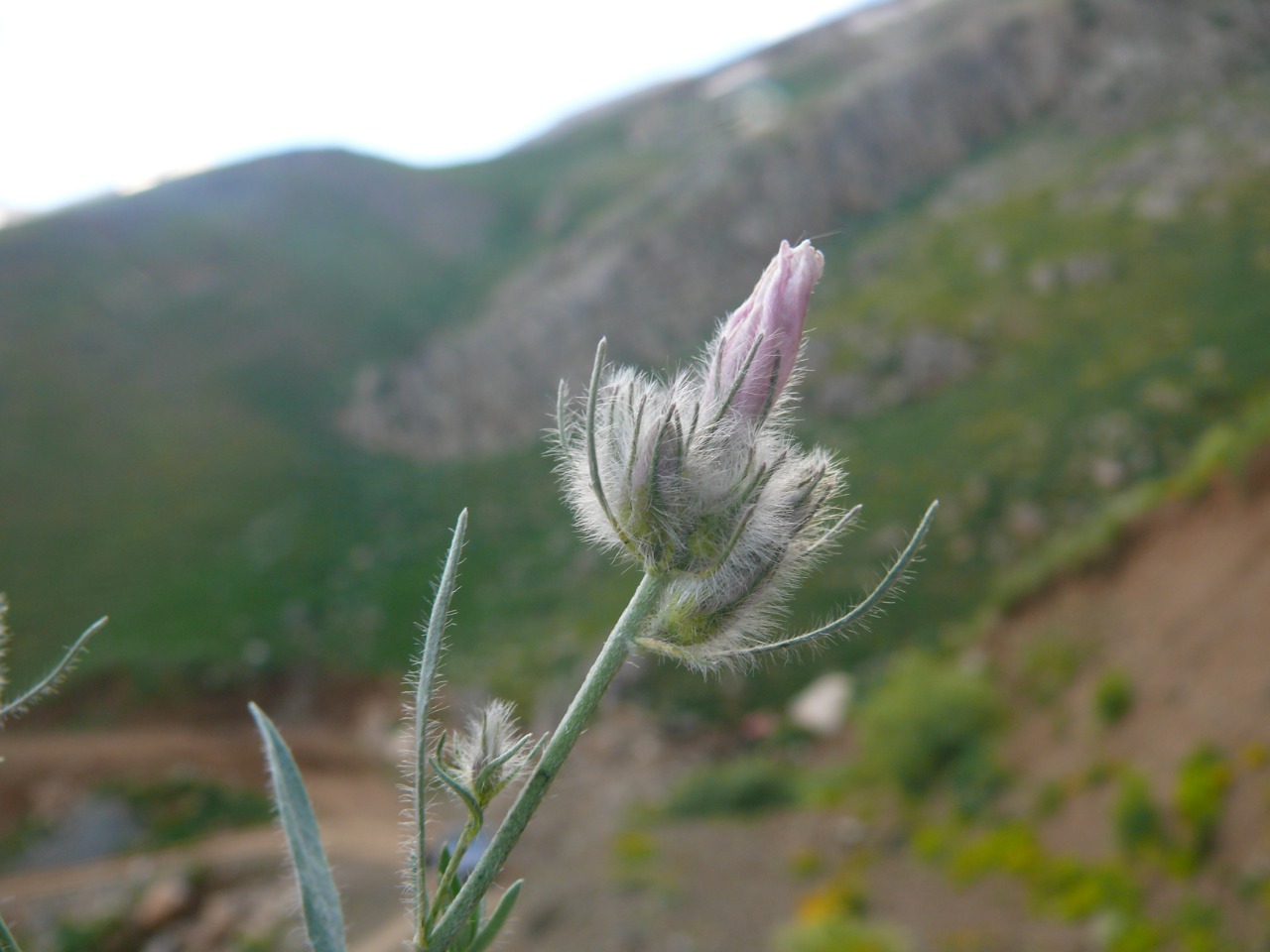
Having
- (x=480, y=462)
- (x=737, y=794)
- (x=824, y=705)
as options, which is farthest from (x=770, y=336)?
(x=480, y=462)

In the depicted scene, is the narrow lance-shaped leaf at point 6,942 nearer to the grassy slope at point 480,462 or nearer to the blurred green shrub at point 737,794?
the blurred green shrub at point 737,794

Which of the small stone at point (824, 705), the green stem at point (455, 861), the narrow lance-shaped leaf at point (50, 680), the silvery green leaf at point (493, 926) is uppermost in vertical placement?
the narrow lance-shaped leaf at point (50, 680)

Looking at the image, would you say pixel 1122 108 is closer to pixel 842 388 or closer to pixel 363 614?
pixel 842 388

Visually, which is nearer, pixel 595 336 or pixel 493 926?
pixel 493 926

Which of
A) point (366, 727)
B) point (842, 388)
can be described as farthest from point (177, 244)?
point (842, 388)

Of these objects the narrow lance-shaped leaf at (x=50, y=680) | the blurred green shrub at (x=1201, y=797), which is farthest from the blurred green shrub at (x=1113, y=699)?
the narrow lance-shaped leaf at (x=50, y=680)

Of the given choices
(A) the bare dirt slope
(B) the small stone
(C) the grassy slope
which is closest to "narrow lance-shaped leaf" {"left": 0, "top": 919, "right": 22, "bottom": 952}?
(A) the bare dirt slope

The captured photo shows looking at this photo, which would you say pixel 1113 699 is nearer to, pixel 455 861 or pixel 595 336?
pixel 455 861
